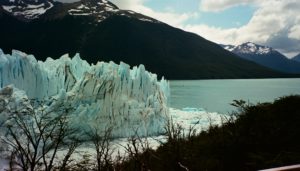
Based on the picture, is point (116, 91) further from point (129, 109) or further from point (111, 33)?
point (111, 33)

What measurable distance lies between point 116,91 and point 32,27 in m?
137

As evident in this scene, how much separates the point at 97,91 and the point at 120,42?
393 ft

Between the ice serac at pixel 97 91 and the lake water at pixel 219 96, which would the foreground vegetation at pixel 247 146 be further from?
the ice serac at pixel 97 91

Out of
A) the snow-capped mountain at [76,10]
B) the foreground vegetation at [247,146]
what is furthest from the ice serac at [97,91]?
the snow-capped mountain at [76,10]

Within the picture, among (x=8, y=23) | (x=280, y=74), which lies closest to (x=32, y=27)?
(x=8, y=23)

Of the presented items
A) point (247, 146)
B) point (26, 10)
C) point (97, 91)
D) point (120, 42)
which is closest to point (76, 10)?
point (120, 42)

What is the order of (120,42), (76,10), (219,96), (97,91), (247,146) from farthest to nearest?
(76,10) < (120,42) < (219,96) < (97,91) < (247,146)

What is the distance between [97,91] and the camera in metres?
20.2

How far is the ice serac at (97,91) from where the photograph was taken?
19172 mm

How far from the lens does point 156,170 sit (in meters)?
7.50

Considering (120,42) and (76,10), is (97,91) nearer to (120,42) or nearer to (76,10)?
(120,42)

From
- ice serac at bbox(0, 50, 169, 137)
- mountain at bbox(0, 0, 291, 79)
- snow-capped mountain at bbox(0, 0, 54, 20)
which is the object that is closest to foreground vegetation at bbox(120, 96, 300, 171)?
ice serac at bbox(0, 50, 169, 137)

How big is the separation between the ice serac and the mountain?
105 m

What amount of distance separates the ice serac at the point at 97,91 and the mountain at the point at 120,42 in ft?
344
